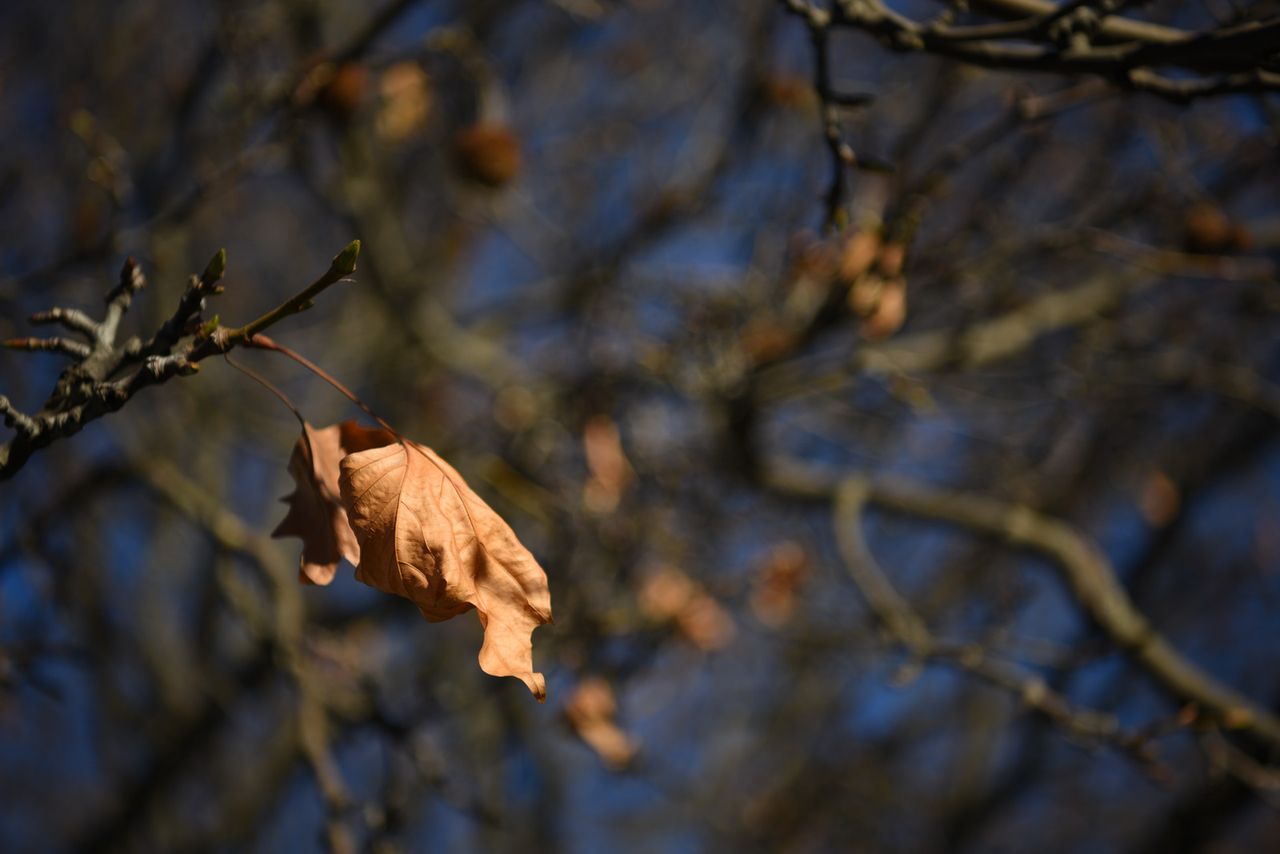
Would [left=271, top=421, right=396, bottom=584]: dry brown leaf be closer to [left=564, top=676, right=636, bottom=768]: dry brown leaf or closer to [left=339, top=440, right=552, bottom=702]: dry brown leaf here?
[left=339, top=440, right=552, bottom=702]: dry brown leaf

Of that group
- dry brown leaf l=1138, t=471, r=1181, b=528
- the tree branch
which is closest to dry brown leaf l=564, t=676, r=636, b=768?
the tree branch

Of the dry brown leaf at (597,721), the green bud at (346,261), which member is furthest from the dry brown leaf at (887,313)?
the green bud at (346,261)

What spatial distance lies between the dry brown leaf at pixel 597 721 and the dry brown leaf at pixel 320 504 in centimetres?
138

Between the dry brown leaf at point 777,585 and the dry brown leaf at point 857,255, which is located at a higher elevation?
the dry brown leaf at point 857,255

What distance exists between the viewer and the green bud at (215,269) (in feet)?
3.05

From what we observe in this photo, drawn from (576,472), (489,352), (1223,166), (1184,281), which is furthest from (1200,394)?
(489,352)

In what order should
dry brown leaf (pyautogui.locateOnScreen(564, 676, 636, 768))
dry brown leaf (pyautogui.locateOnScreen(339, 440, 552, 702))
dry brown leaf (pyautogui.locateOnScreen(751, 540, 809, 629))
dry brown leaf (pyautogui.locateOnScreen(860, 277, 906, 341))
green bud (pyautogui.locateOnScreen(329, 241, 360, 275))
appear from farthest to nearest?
dry brown leaf (pyautogui.locateOnScreen(751, 540, 809, 629))
dry brown leaf (pyautogui.locateOnScreen(564, 676, 636, 768))
dry brown leaf (pyautogui.locateOnScreen(860, 277, 906, 341))
dry brown leaf (pyautogui.locateOnScreen(339, 440, 552, 702))
green bud (pyautogui.locateOnScreen(329, 241, 360, 275))

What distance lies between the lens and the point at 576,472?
10.7ft

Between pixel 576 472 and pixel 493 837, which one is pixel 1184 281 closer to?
pixel 576 472

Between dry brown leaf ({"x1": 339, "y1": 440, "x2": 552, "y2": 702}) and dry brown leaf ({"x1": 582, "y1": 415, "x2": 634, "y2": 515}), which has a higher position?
dry brown leaf ({"x1": 339, "y1": 440, "x2": 552, "y2": 702})

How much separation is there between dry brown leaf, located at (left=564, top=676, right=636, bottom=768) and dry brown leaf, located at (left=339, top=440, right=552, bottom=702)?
1.45 meters

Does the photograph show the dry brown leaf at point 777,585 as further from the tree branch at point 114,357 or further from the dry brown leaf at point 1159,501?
the tree branch at point 114,357

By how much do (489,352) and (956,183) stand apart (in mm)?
2195

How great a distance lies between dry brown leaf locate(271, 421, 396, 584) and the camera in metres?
1.12
